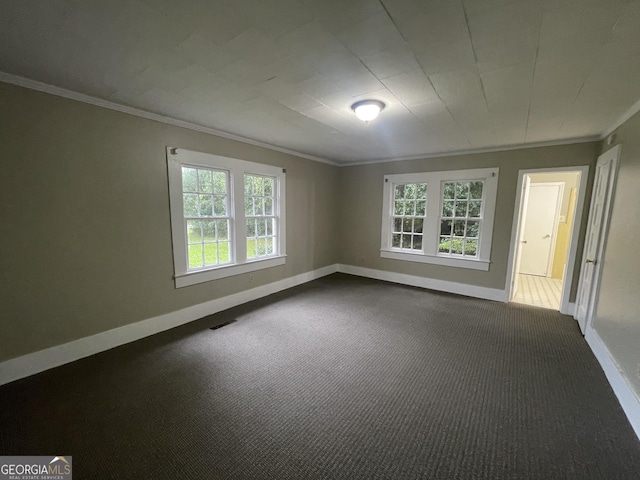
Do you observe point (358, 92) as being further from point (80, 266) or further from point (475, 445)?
point (80, 266)

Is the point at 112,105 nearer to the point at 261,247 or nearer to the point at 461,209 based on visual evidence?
the point at 261,247

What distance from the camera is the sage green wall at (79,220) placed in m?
2.12

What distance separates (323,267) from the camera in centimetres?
565

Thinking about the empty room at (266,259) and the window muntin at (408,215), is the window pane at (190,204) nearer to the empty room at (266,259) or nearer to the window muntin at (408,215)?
the empty room at (266,259)

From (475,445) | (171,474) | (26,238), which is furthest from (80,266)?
(475,445)

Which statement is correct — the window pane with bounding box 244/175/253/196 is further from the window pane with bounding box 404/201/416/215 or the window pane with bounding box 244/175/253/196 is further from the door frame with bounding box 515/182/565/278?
the door frame with bounding box 515/182/565/278

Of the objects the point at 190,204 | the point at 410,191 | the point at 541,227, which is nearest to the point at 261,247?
the point at 190,204

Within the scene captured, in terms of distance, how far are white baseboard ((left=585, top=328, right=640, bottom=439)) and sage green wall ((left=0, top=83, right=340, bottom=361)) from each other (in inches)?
161

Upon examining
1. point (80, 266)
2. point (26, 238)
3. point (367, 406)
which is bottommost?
point (367, 406)

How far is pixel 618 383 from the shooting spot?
6.76 ft

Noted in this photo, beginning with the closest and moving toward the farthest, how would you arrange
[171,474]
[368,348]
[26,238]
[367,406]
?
[171,474], [367,406], [26,238], [368,348]

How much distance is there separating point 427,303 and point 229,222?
321 centimetres

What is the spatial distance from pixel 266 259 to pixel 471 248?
346cm

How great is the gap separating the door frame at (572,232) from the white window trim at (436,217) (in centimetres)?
29
